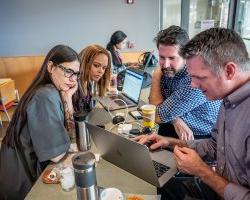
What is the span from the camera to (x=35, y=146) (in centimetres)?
140

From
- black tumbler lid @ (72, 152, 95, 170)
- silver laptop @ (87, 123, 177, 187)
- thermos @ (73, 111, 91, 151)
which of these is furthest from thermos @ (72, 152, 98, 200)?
thermos @ (73, 111, 91, 151)

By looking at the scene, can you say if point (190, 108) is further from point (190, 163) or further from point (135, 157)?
point (135, 157)

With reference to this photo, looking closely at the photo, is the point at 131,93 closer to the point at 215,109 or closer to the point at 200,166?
the point at 215,109

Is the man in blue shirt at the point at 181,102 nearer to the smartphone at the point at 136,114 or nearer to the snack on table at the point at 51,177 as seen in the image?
the smartphone at the point at 136,114

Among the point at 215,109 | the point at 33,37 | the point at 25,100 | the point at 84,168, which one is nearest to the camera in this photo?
the point at 84,168

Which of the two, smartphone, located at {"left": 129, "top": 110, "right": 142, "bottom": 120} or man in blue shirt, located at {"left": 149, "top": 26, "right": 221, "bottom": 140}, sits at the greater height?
man in blue shirt, located at {"left": 149, "top": 26, "right": 221, "bottom": 140}

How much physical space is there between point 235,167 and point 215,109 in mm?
768

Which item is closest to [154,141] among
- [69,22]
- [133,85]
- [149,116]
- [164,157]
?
[164,157]

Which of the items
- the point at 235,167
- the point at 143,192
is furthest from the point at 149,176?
the point at 235,167

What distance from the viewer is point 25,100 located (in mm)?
1467

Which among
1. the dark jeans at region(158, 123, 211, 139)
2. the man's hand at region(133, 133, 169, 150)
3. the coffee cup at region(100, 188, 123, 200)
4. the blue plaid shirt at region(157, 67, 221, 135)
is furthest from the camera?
the dark jeans at region(158, 123, 211, 139)

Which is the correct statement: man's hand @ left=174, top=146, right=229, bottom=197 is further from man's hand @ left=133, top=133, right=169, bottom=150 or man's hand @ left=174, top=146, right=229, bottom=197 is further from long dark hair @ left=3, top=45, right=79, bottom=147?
long dark hair @ left=3, top=45, right=79, bottom=147

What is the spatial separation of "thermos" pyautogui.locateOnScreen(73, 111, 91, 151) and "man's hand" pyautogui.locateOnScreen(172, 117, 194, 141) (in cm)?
68

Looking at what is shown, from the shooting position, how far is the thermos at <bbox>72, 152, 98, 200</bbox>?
86 centimetres
